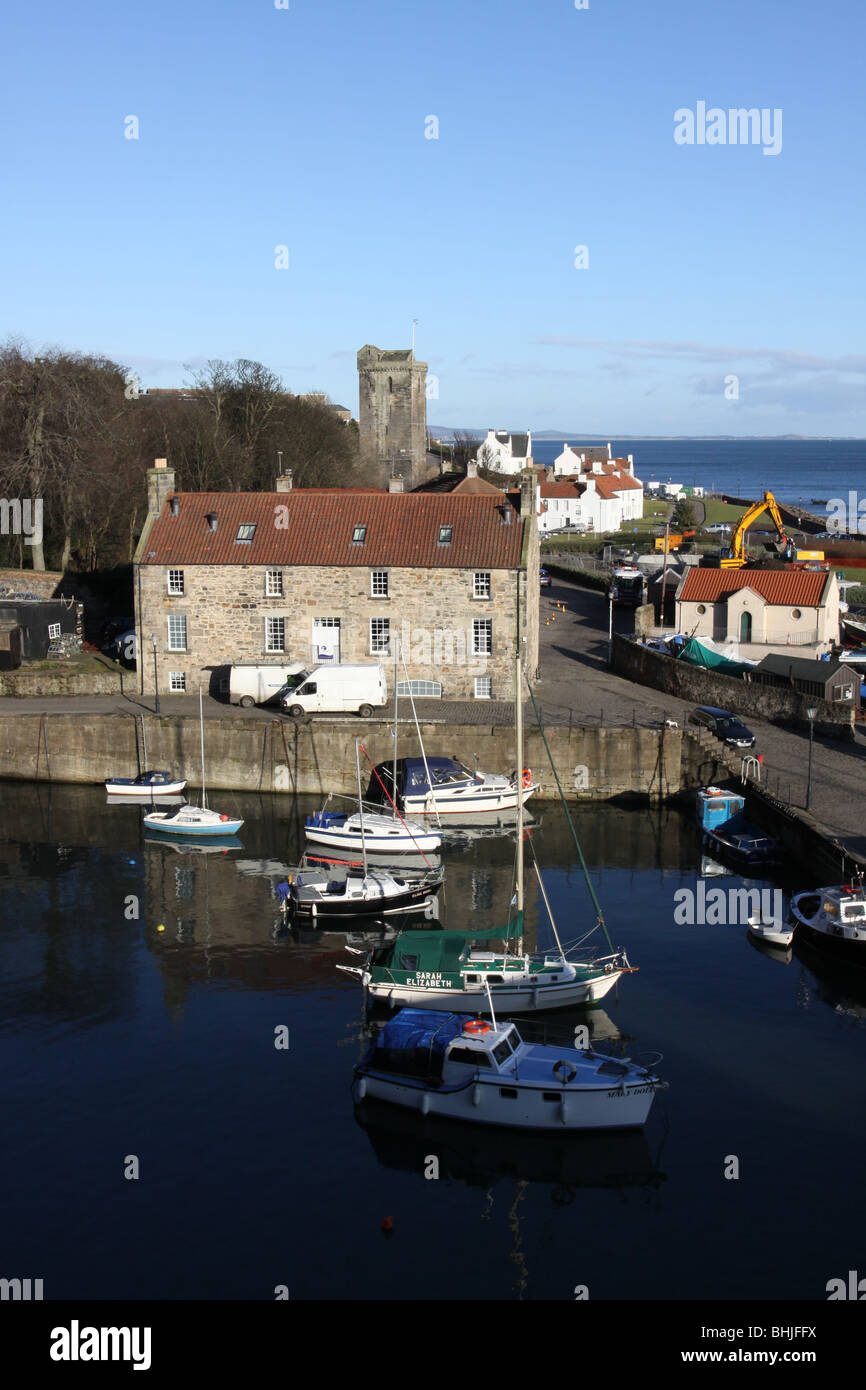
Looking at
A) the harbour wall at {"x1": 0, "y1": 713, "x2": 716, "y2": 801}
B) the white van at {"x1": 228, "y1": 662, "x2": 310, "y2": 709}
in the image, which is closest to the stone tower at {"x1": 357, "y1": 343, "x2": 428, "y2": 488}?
the white van at {"x1": 228, "y1": 662, "x2": 310, "y2": 709}

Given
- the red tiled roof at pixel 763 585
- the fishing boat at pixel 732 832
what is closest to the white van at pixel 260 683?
the fishing boat at pixel 732 832

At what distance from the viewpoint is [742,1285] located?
62.5ft

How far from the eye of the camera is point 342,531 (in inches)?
1999

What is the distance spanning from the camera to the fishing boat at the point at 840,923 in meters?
30.0

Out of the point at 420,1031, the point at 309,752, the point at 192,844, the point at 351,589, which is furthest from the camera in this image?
the point at 351,589

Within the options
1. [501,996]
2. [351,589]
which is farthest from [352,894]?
[351,589]

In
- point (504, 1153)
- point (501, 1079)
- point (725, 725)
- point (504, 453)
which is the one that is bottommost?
point (504, 1153)

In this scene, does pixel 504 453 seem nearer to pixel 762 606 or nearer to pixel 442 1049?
pixel 762 606

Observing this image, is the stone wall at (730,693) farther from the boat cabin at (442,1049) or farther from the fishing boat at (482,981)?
the boat cabin at (442,1049)

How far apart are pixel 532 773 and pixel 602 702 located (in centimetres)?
561

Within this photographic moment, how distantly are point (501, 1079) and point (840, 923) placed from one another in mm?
10787

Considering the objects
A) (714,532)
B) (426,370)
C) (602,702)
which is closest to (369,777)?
(602,702)

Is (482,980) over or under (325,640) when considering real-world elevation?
under

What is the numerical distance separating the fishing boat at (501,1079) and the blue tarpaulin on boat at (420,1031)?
0.8 inches
